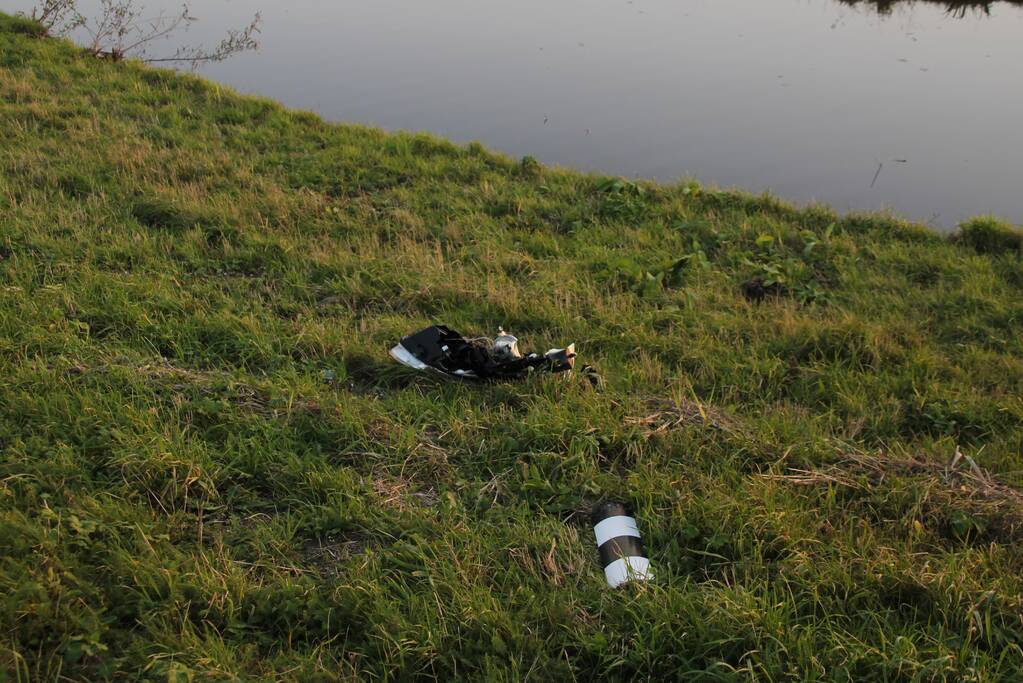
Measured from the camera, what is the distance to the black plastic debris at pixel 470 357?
12.8 feet

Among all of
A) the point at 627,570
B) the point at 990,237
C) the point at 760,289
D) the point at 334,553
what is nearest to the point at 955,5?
the point at 990,237

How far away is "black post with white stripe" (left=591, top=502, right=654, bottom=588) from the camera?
2.73m

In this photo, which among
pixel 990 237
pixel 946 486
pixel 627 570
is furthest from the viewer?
pixel 990 237

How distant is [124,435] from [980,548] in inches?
126

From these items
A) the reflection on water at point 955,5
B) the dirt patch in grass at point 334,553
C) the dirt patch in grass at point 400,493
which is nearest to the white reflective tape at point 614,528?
the dirt patch in grass at point 400,493

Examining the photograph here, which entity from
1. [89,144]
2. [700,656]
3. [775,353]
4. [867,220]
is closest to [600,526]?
[700,656]

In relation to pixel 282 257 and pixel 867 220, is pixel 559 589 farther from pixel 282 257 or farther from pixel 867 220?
pixel 867 220

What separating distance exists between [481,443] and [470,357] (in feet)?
2.08

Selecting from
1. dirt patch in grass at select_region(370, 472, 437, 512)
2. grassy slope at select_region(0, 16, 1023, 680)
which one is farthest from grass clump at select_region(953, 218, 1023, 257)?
dirt patch in grass at select_region(370, 472, 437, 512)

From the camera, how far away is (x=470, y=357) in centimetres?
396

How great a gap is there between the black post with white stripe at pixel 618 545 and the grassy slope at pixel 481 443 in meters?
0.07

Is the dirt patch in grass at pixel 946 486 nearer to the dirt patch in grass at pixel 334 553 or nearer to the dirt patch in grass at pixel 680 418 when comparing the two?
the dirt patch in grass at pixel 680 418

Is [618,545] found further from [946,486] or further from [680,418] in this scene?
[946,486]

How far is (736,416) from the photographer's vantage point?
3.67 metres
